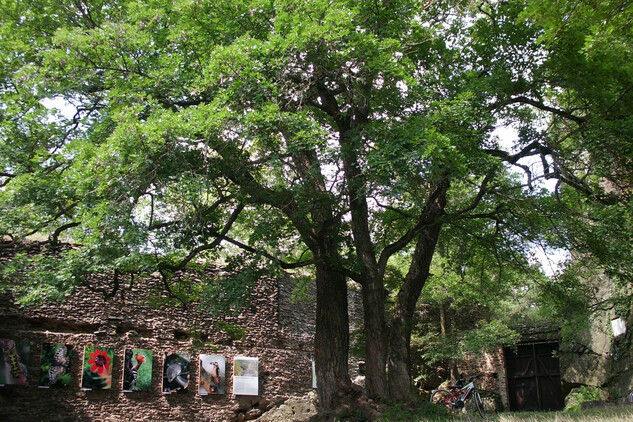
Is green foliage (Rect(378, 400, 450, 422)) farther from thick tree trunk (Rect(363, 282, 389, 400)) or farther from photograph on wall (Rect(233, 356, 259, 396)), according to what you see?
photograph on wall (Rect(233, 356, 259, 396))

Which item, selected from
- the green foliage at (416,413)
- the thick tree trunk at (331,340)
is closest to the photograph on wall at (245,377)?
the thick tree trunk at (331,340)

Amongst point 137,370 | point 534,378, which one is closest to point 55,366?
point 137,370

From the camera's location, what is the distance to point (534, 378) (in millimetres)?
Result: 18969

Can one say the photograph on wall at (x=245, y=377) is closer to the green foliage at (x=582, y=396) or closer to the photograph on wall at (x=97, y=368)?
the photograph on wall at (x=97, y=368)

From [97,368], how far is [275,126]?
949 cm

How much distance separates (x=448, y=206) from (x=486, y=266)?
6.25 feet

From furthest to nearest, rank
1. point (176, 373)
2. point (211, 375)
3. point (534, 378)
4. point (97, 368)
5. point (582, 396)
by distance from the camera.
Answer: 1. point (534, 378)
2. point (582, 396)
3. point (211, 375)
4. point (176, 373)
5. point (97, 368)

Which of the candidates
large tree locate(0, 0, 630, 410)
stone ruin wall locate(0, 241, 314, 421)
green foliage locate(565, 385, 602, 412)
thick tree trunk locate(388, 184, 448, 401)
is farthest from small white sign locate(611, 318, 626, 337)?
stone ruin wall locate(0, 241, 314, 421)

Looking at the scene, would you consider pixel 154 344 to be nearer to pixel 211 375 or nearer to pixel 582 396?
pixel 211 375

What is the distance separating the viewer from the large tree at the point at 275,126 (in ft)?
24.6

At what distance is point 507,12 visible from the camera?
9.78 meters

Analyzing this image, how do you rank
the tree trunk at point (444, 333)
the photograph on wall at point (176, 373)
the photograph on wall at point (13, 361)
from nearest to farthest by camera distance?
the photograph on wall at point (13, 361), the photograph on wall at point (176, 373), the tree trunk at point (444, 333)

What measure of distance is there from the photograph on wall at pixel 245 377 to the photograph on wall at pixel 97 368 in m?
3.52

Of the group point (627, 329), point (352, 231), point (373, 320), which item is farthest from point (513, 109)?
point (627, 329)
